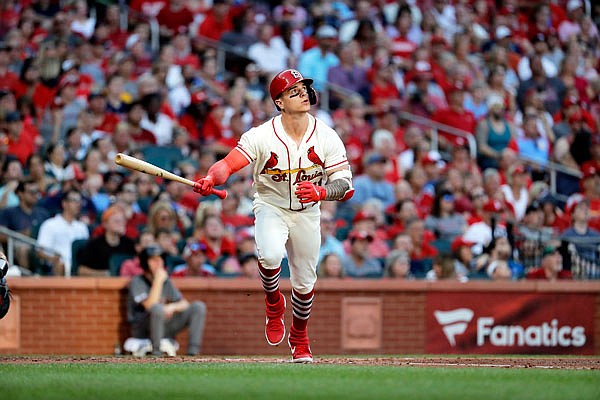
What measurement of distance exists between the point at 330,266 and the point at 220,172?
4842 millimetres

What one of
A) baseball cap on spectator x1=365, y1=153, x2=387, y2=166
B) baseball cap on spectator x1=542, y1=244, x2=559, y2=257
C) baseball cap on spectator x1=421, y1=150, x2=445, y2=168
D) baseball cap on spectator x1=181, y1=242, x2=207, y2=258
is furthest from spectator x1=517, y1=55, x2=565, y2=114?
baseball cap on spectator x1=181, y1=242, x2=207, y2=258

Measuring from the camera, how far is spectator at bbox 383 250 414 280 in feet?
48.9

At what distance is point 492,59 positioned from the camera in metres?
21.0

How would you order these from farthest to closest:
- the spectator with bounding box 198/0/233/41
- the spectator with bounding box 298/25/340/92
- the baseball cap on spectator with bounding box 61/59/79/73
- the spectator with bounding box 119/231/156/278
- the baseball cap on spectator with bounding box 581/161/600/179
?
the spectator with bounding box 198/0/233/41
the spectator with bounding box 298/25/340/92
the baseball cap on spectator with bounding box 581/161/600/179
the baseball cap on spectator with bounding box 61/59/79/73
the spectator with bounding box 119/231/156/278

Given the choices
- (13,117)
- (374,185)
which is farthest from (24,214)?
(374,185)

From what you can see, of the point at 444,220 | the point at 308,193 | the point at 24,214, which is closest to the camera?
the point at 308,193

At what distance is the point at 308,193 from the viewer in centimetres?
977

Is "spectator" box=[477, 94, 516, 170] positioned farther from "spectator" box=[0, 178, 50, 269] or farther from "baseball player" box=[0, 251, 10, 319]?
"baseball player" box=[0, 251, 10, 319]

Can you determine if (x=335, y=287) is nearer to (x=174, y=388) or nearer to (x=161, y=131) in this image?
(x=161, y=131)

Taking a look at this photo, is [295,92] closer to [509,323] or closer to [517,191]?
[509,323]

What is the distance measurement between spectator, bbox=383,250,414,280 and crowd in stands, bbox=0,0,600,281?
2 cm

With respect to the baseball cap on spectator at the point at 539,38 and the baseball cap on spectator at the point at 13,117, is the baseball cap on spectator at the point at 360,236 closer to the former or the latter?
the baseball cap on spectator at the point at 13,117

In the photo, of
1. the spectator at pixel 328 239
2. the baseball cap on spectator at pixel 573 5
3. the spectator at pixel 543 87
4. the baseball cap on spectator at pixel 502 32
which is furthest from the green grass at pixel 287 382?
the baseball cap on spectator at pixel 573 5

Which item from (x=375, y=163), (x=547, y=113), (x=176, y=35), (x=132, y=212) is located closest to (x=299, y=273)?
(x=132, y=212)
